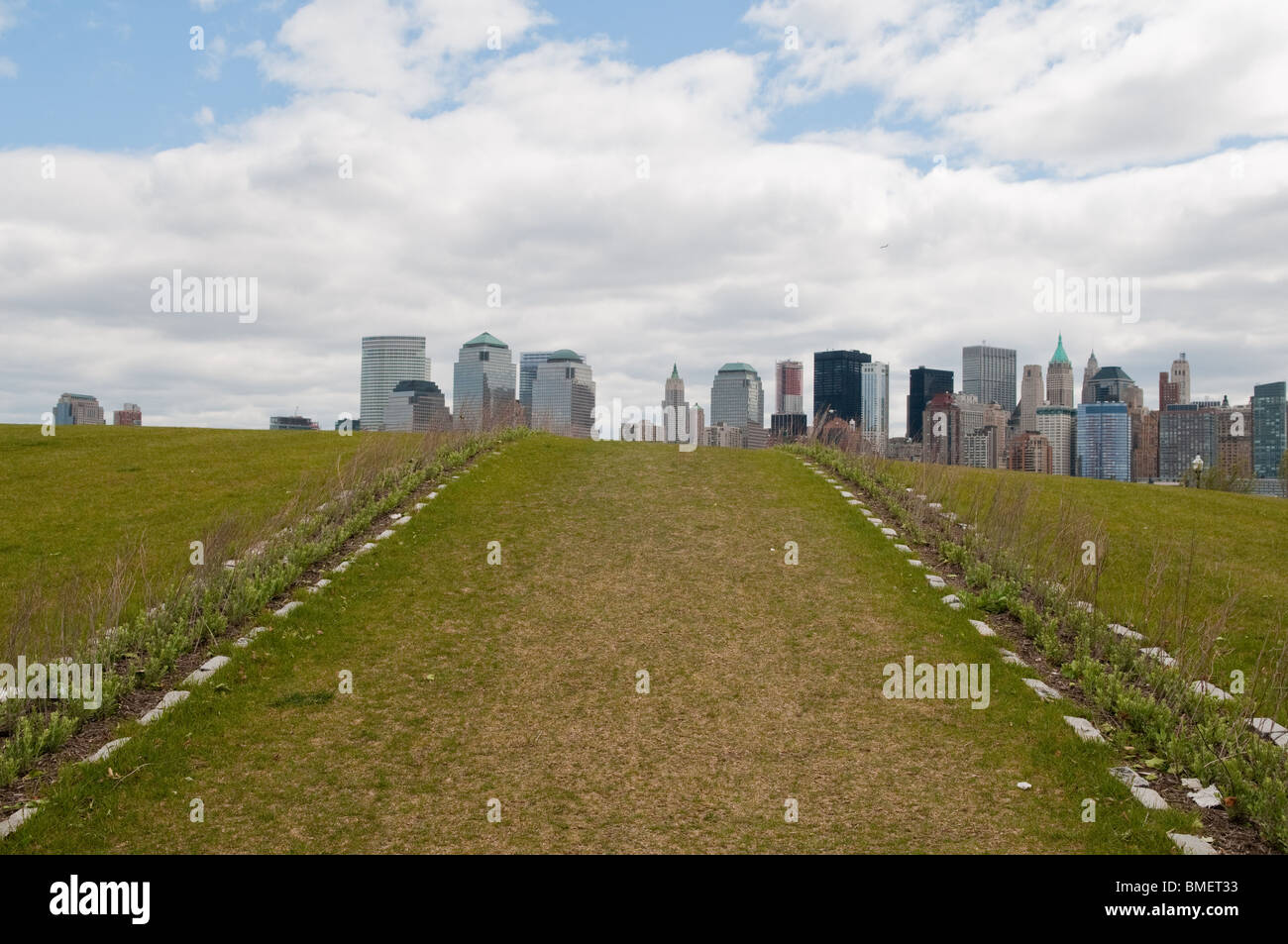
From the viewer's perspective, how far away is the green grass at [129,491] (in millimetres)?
11898

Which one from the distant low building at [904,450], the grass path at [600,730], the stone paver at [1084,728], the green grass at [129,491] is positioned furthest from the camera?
the distant low building at [904,450]

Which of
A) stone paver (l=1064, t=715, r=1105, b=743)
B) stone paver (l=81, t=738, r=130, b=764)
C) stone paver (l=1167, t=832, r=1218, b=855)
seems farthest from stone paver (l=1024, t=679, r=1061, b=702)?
stone paver (l=81, t=738, r=130, b=764)

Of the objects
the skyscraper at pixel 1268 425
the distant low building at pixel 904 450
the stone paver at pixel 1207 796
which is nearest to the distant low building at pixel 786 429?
the distant low building at pixel 904 450

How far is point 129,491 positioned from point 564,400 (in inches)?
874

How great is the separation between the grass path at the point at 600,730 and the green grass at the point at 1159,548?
6.22ft

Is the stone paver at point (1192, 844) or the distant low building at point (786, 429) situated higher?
the distant low building at point (786, 429)

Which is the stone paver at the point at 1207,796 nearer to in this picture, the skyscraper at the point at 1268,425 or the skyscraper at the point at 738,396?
the skyscraper at the point at 738,396

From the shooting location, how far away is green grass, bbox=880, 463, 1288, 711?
10.2 metres

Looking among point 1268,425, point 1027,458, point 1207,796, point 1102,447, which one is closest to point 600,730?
point 1207,796

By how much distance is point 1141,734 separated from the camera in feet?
26.1

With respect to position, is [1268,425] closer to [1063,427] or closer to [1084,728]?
[1063,427]
